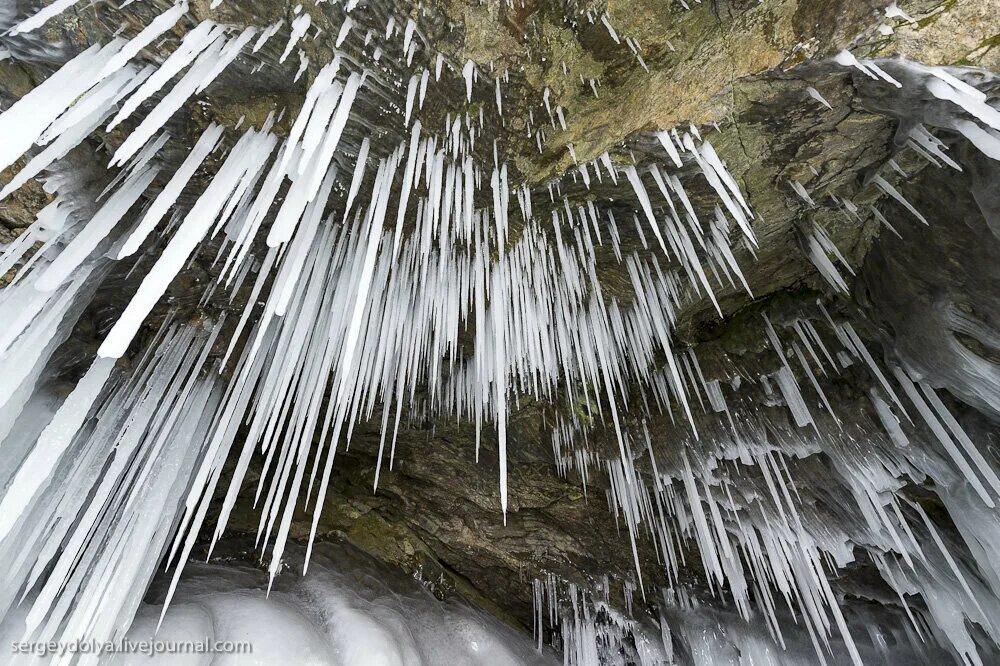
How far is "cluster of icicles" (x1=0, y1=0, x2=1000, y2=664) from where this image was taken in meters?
1.88

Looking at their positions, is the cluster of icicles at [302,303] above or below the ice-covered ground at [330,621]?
above

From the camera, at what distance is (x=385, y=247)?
279cm

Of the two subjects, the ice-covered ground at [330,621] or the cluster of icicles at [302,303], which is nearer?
the cluster of icicles at [302,303]

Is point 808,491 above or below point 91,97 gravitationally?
below

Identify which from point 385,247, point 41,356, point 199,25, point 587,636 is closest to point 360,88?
point 199,25

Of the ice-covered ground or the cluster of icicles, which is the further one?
the ice-covered ground

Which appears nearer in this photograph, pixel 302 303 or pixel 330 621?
pixel 302 303

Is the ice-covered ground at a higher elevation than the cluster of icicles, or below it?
below

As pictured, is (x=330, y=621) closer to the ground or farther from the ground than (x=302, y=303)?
closer to the ground

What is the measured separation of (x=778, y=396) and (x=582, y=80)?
2.62 meters

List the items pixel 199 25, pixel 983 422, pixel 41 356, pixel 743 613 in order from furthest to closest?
pixel 743 613 → pixel 983 422 → pixel 41 356 → pixel 199 25

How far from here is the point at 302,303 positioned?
2.62 metres

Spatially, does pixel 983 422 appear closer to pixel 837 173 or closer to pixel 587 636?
pixel 837 173

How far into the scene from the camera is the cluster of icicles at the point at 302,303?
188 cm
